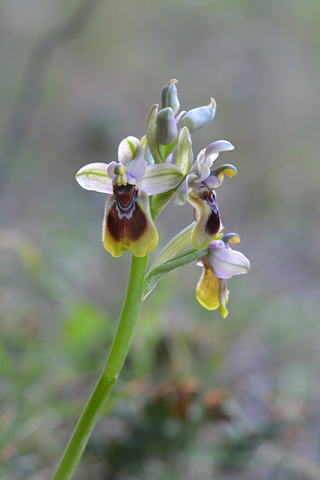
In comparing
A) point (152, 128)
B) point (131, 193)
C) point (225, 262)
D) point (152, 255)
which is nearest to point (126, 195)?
point (131, 193)

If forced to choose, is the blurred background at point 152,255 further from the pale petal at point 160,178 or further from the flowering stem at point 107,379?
the pale petal at point 160,178

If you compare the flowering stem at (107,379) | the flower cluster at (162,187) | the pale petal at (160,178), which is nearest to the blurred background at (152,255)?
the flowering stem at (107,379)

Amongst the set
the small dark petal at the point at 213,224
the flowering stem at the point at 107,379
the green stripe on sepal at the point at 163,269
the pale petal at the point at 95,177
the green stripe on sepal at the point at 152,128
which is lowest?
the flowering stem at the point at 107,379

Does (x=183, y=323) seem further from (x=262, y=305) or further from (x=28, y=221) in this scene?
(x=28, y=221)

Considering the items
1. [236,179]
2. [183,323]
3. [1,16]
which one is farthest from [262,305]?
[1,16]

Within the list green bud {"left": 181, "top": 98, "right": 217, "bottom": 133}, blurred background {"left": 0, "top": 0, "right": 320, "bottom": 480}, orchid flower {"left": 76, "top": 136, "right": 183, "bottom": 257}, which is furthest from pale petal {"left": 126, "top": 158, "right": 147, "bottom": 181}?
blurred background {"left": 0, "top": 0, "right": 320, "bottom": 480}

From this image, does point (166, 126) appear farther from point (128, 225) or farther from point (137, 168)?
point (128, 225)
